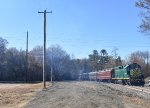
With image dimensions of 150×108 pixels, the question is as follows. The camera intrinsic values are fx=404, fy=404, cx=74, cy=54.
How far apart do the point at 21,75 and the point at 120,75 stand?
181 feet

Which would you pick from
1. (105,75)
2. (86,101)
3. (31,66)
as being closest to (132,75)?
(105,75)

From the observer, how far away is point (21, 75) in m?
123

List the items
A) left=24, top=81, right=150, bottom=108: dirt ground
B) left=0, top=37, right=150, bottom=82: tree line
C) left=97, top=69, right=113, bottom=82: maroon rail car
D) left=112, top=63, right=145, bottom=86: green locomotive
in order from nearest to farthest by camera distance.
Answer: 1. left=24, top=81, right=150, bottom=108: dirt ground
2. left=112, top=63, right=145, bottom=86: green locomotive
3. left=97, top=69, right=113, bottom=82: maroon rail car
4. left=0, top=37, right=150, bottom=82: tree line

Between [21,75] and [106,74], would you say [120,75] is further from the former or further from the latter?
[21,75]

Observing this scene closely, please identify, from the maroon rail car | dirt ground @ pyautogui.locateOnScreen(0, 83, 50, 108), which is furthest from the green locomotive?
dirt ground @ pyautogui.locateOnScreen(0, 83, 50, 108)

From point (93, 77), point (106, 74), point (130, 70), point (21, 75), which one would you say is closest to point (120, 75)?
point (130, 70)

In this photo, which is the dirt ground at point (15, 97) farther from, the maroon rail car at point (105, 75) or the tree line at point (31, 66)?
the tree line at point (31, 66)

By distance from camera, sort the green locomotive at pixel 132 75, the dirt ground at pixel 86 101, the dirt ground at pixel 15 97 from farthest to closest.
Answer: the green locomotive at pixel 132 75 → the dirt ground at pixel 15 97 → the dirt ground at pixel 86 101

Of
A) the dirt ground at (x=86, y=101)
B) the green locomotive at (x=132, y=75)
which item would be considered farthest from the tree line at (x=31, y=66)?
the dirt ground at (x=86, y=101)

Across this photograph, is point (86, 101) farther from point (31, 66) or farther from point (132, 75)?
point (31, 66)

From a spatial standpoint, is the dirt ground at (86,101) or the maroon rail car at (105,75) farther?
the maroon rail car at (105,75)

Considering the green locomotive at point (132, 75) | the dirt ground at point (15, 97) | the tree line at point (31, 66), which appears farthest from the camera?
the tree line at point (31, 66)

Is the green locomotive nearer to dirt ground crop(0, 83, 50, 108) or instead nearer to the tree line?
dirt ground crop(0, 83, 50, 108)

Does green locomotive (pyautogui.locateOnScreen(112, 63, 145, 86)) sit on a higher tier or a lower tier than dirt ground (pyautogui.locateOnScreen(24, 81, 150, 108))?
higher
